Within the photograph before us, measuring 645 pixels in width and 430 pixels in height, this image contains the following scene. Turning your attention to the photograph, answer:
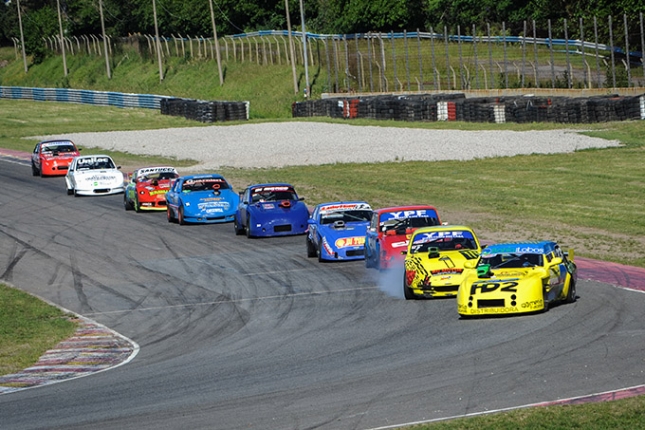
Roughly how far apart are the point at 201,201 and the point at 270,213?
3852 mm

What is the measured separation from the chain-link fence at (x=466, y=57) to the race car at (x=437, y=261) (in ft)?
128

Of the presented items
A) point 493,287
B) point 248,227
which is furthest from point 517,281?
point 248,227

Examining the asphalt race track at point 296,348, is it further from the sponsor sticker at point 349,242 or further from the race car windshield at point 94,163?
the race car windshield at point 94,163

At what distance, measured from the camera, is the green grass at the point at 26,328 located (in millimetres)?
18266

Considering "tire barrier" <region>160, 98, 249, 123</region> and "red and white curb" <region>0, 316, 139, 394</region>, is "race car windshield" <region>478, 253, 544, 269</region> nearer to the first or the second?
"red and white curb" <region>0, 316, 139, 394</region>

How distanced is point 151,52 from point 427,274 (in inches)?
3818

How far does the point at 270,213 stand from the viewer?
101 ft

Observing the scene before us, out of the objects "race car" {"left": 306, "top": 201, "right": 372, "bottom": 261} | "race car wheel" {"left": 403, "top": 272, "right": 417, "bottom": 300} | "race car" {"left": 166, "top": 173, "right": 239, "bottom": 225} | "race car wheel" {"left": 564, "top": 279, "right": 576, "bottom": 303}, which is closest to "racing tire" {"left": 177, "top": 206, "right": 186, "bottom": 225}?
"race car" {"left": 166, "top": 173, "right": 239, "bottom": 225}

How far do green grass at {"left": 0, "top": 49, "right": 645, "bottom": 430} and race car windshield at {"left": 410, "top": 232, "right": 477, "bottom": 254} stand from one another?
13.6 feet

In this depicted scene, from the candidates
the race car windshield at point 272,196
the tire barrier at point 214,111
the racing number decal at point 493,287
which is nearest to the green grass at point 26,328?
the racing number decal at point 493,287

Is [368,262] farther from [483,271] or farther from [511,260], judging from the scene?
[483,271]

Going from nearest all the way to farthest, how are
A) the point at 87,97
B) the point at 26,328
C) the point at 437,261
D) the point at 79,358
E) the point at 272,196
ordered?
the point at 79,358, the point at 26,328, the point at 437,261, the point at 272,196, the point at 87,97

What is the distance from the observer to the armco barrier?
2968 inches

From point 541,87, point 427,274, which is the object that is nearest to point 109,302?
point 427,274
